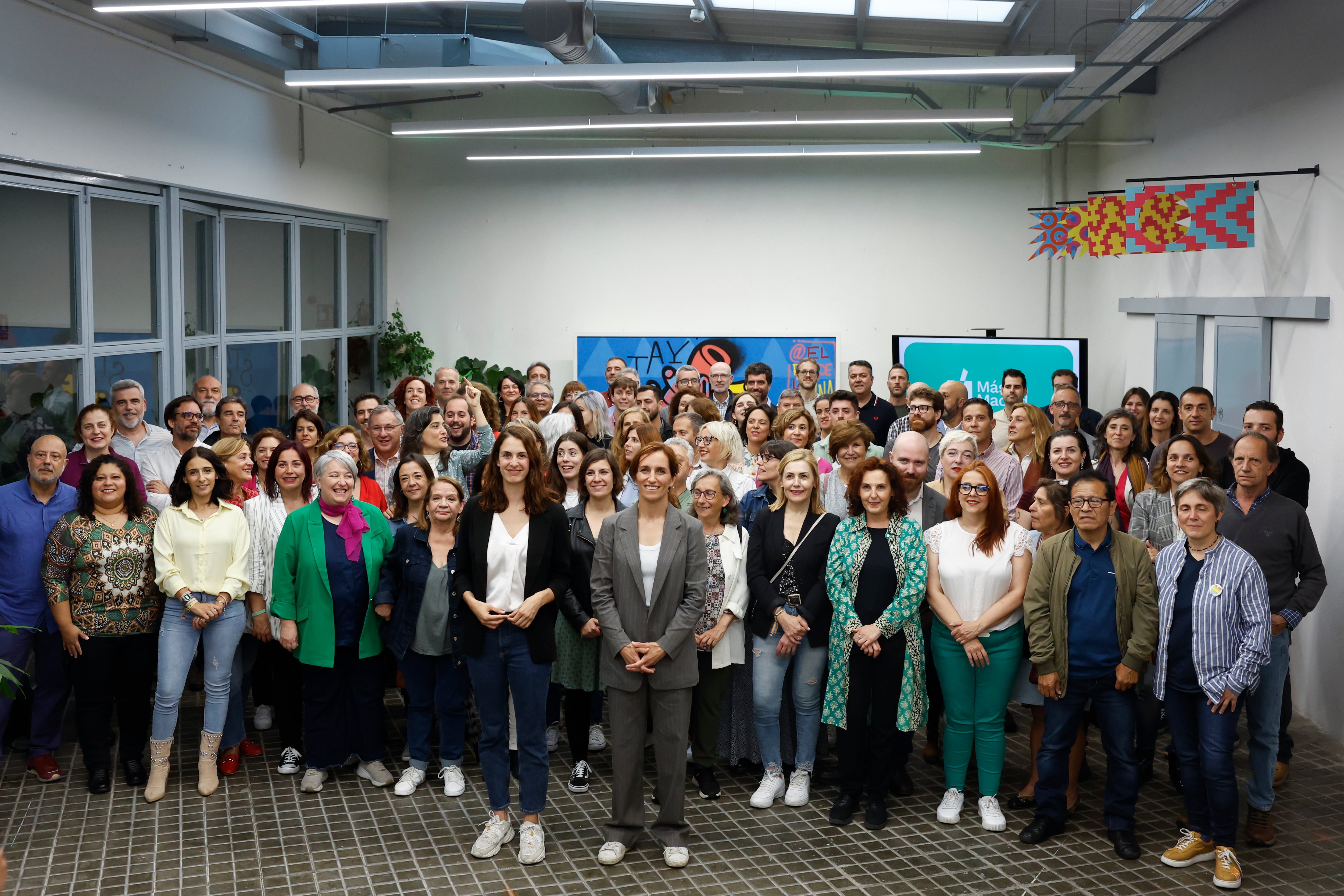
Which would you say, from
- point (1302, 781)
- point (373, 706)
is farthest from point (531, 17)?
point (1302, 781)

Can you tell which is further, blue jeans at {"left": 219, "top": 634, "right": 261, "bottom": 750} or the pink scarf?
blue jeans at {"left": 219, "top": 634, "right": 261, "bottom": 750}

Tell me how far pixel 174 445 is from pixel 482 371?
5.76 meters

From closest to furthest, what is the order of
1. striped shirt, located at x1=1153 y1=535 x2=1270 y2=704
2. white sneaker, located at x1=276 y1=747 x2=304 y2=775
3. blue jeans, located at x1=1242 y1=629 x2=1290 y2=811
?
striped shirt, located at x1=1153 y1=535 x2=1270 y2=704 → blue jeans, located at x1=1242 y1=629 x2=1290 y2=811 → white sneaker, located at x1=276 y1=747 x2=304 y2=775

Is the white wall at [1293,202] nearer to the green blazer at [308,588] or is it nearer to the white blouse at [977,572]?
the white blouse at [977,572]

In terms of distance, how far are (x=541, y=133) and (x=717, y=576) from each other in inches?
330

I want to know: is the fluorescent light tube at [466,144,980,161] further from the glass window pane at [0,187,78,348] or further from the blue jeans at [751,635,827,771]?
the blue jeans at [751,635,827,771]

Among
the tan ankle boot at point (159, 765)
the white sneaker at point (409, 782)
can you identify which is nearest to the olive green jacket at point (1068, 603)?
the white sneaker at point (409, 782)

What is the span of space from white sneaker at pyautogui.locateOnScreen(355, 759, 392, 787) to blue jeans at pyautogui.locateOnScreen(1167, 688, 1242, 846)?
10.9 feet

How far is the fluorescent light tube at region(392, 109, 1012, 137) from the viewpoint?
8.12 meters

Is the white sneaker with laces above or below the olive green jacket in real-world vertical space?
below

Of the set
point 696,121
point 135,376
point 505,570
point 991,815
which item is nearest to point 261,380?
point 135,376

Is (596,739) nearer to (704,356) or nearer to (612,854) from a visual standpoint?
(612,854)

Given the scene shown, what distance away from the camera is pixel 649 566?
13.7 ft

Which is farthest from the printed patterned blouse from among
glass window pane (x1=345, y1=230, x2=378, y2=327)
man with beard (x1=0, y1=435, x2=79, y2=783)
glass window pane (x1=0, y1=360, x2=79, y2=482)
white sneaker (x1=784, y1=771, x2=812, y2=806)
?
glass window pane (x1=345, y1=230, x2=378, y2=327)
